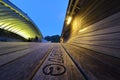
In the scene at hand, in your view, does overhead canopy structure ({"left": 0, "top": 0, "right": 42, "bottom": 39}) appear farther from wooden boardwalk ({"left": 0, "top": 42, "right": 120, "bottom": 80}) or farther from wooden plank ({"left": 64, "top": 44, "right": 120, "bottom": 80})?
wooden plank ({"left": 64, "top": 44, "right": 120, "bottom": 80})

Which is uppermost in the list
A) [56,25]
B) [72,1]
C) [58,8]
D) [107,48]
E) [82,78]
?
[58,8]

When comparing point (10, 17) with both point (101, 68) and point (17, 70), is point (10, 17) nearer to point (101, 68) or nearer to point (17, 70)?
point (17, 70)

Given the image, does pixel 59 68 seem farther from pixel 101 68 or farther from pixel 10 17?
pixel 10 17

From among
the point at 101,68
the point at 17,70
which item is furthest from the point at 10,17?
the point at 101,68

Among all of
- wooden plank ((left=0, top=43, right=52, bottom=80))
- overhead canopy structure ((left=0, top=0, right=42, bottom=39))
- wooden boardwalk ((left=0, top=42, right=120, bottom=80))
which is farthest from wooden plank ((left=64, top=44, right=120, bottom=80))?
overhead canopy structure ((left=0, top=0, right=42, bottom=39))

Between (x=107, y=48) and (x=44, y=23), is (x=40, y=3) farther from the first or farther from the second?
(x=107, y=48)

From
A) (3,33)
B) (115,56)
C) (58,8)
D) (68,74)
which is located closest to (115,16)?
(115,56)

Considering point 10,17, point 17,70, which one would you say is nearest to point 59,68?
point 17,70

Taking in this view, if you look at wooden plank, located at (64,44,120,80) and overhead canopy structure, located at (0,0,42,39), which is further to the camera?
overhead canopy structure, located at (0,0,42,39)

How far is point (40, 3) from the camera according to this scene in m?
→ 138

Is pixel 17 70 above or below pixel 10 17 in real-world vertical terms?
below

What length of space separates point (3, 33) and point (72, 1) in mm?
13580

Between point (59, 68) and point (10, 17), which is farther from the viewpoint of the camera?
point (10, 17)

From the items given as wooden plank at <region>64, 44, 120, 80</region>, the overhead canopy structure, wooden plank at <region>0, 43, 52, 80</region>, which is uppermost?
the overhead canopy structure
